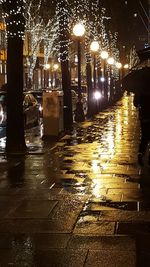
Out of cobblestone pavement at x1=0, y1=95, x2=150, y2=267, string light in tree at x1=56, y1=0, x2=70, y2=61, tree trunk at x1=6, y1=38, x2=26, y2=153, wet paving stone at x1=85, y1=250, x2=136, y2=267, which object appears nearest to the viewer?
wet paving stone at x1=85, y1=250, x2=136, y2=267

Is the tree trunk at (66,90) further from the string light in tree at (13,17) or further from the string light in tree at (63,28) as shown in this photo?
the string light in tree at (13,17)

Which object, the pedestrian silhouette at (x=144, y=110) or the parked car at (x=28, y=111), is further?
the parked car at (x=28, y=111)

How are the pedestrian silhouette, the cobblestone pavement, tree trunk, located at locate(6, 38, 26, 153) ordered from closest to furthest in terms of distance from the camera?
the cobblestone pavement < the pedestrian silhouette < tree trunk, located at locate(6, 38, 26, 153)

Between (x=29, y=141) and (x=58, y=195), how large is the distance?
8.24 meters

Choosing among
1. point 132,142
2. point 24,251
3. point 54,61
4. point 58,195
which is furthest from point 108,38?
point 24,251

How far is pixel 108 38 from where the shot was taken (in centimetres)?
4509

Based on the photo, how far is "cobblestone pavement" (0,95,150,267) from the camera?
5.88 metres

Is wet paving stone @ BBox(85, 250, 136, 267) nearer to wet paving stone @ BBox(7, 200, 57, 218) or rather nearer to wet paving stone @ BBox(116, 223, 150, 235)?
wet paving stone @ BBox(116, 223, 150, 235)

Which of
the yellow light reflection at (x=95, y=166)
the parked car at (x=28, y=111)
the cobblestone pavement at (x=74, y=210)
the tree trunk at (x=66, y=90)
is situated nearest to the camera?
the cobblestone pavement at (x=74, y=210)

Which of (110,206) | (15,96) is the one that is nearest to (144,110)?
(15,96)

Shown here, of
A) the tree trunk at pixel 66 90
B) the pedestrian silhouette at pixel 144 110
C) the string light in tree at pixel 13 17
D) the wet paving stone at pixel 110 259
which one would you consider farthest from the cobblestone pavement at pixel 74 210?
the tree trunk at pixel 66 90

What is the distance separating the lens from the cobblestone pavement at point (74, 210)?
19.3ft

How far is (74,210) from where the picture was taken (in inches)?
314

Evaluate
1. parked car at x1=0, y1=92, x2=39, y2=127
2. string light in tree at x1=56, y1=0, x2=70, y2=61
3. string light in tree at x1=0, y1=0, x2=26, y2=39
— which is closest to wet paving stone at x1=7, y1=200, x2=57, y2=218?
string light in tree at x1=0, y1=0, x2=26, y2=39
